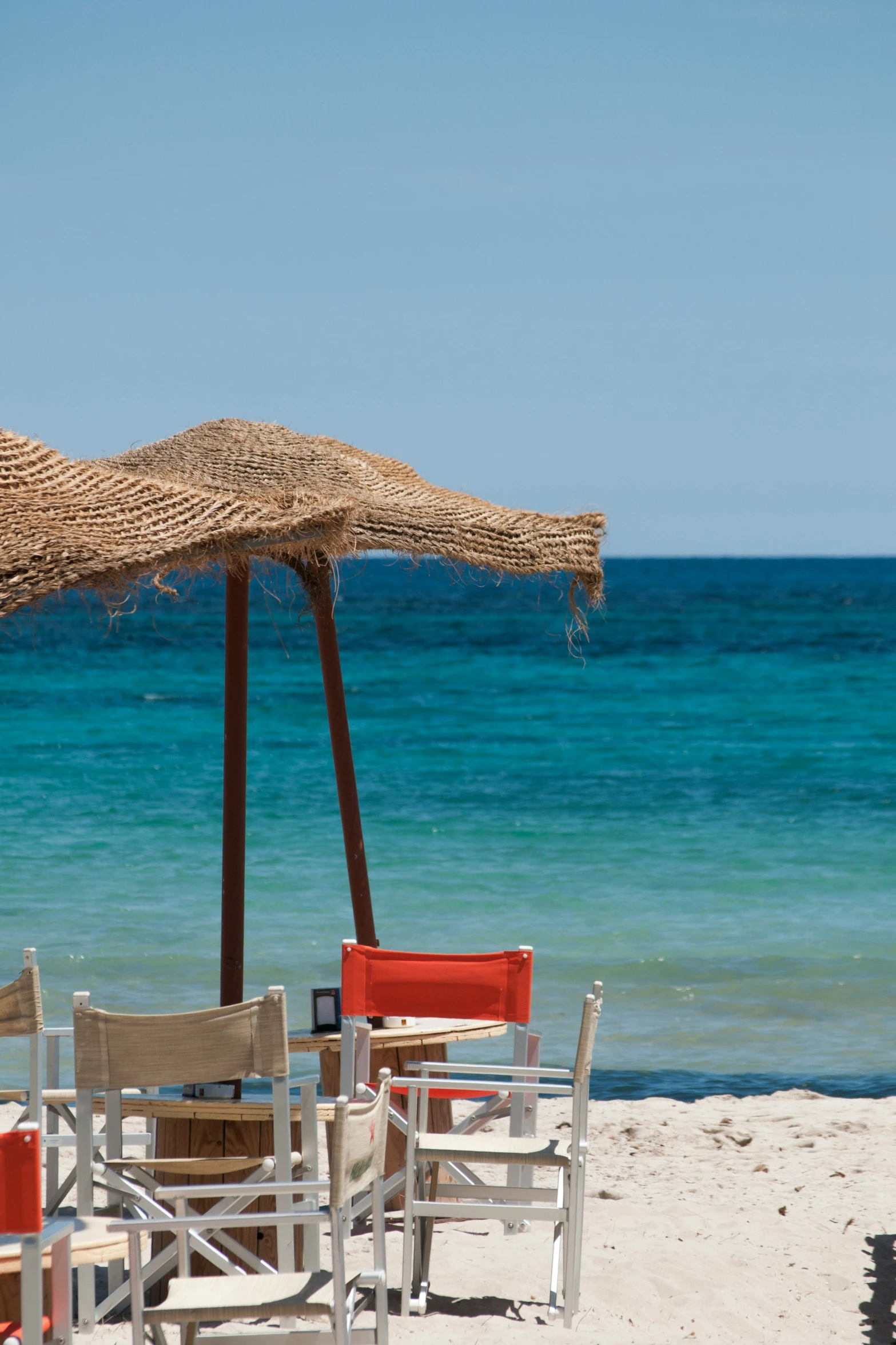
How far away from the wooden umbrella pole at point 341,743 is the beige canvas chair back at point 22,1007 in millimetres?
1290

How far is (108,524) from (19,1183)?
154 centimetres

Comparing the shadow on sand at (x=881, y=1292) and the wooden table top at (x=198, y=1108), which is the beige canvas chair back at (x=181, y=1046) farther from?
the shadow on sand at (x=881, y=1292)

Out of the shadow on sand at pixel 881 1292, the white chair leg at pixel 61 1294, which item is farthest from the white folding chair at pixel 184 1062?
the shadow on sand at pixel 881 1292

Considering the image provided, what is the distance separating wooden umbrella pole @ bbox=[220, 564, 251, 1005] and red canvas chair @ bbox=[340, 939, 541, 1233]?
0.34 metres

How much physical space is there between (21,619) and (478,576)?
1918 mm

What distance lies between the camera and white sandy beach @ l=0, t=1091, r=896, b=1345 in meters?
3.50

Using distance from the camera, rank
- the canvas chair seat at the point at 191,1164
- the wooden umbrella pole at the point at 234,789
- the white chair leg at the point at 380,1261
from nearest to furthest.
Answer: the white chair leg at the point at 380,1261
the canvas chair seat at the point at 191,1164
the wooden umbrella pole at the point at 234,789

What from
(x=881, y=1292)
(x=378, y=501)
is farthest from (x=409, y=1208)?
(x=378, y=501)

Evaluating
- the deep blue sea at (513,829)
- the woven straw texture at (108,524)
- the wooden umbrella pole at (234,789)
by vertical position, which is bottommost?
the deep blue sea at (513,829)

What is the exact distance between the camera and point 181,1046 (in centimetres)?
296

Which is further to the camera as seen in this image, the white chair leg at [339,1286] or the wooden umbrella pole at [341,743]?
the wooden umbrella pole at [341,743]

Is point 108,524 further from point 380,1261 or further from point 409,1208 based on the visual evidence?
point 409,1208

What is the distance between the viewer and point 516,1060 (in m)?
3.88

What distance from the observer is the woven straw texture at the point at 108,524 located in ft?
9.60
